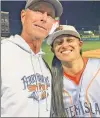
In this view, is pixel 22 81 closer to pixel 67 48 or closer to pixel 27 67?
pixel 27 67

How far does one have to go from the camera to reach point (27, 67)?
105 centimetres

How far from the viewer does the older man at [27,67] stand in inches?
40.3

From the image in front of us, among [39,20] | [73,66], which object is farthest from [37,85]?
[39,20]

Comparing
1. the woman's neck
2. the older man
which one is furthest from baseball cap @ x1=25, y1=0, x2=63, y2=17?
the woman's neck

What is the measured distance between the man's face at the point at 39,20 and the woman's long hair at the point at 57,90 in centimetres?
12

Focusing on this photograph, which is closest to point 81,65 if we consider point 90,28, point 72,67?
point 72,67

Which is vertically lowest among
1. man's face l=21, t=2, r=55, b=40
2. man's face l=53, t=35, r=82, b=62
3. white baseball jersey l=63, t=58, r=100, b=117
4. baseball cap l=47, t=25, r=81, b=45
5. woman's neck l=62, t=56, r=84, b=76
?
white baseball jersey l=63, t=58, r=100, b=117

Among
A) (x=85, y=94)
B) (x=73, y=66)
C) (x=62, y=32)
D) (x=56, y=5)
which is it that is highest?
(x=56, y=5)

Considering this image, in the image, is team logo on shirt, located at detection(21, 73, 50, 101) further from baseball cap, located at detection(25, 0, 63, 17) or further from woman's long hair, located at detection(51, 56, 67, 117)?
baseball cap, located at detection(25, 0, 63, 17)

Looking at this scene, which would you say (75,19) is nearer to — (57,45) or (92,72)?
(57,45)

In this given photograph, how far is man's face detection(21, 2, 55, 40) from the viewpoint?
1.03m

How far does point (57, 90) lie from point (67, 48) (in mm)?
186

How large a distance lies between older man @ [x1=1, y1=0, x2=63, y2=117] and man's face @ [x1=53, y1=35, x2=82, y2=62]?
0.21 feet

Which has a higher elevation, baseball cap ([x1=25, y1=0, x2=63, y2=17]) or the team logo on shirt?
baseball cap ([x1=25, y1=0, x2=63, y2=17])
